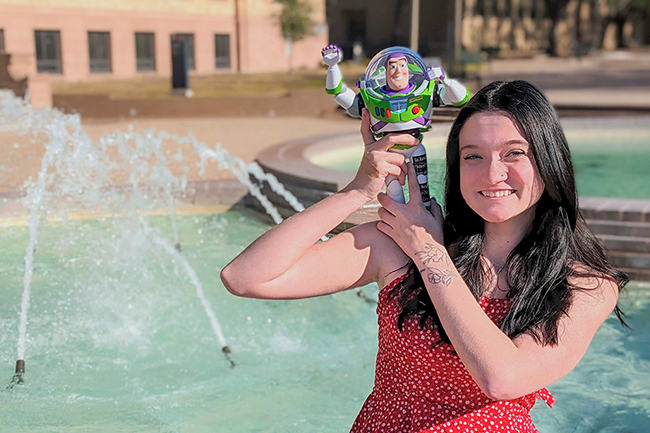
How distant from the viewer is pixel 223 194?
9.10 m

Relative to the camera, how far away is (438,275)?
207 centimetres

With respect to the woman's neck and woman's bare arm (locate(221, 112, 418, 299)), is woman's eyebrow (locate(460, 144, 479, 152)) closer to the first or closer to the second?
woman's bare arm (locate(221, 112, 418, 299))

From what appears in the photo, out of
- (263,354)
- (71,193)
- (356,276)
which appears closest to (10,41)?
(71,193)

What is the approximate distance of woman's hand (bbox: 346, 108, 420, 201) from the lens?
7.08 feet

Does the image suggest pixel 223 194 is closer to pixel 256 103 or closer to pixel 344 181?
pixel 344 181

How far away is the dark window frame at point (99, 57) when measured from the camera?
29.6m

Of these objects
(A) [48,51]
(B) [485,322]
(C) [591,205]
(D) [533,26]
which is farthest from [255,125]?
(D) [533,26]

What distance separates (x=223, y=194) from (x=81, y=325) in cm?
384

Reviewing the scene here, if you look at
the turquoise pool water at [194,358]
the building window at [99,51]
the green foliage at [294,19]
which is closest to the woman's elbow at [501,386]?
the turquoise pool water at [194,358]

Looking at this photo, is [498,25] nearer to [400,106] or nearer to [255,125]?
[255,125]

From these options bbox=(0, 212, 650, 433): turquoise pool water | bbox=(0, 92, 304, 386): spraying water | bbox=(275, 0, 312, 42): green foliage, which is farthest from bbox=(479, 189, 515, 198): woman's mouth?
bbox=(275, 0, 312, 42): green foliage

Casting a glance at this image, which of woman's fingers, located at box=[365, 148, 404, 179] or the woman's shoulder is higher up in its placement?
woman's fingers, located at box=[365, 148, 404, 179]

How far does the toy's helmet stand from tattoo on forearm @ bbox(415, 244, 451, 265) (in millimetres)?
359

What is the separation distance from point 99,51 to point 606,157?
22.9 m
